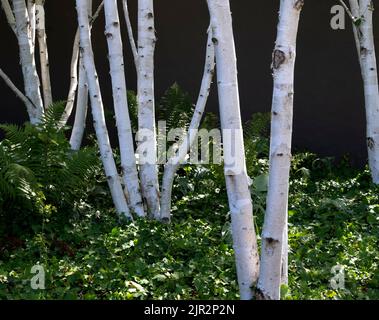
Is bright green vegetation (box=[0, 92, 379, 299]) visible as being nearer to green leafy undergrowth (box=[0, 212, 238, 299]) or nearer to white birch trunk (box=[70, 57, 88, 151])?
green leafy undergrowth (box=[0, 212, 238, 299])

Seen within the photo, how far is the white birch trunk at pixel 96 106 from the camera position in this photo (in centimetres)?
559

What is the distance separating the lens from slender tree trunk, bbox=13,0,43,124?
6.47 m

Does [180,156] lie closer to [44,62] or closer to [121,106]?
[121,106]

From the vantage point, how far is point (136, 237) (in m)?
5.13

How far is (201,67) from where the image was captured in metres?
9.07

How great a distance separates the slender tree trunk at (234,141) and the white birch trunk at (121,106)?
5.91ft

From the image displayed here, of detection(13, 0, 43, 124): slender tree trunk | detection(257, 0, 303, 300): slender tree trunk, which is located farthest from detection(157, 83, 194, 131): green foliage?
detection(257, 0, 303, 300): slender tree trunk

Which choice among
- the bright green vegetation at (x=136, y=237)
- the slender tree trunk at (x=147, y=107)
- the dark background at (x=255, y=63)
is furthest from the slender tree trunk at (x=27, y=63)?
the dark background at (x=255, y=63)

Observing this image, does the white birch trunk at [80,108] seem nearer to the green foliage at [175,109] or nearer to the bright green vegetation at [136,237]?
the bright green vegetation at [136,237]

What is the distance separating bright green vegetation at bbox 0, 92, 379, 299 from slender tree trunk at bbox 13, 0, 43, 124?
2.12 ft

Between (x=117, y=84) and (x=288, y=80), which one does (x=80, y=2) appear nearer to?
(x=117, y=84)

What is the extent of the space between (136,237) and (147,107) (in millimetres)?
1083

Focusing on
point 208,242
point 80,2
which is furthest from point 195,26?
point 208,242
